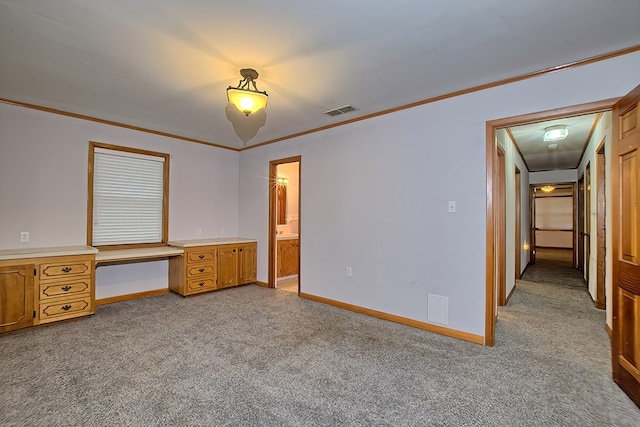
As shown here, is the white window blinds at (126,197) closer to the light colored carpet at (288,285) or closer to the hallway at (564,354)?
the light colored carpet at (288,285)

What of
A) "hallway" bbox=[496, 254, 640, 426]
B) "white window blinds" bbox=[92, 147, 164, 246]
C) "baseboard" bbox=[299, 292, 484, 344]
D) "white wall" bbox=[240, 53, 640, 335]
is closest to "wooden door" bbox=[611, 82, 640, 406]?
"hallway" bbox=[496, 254, 640, 426]

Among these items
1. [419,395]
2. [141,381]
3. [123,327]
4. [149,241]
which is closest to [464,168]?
[419,395]

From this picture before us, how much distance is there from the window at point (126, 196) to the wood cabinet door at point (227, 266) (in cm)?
95

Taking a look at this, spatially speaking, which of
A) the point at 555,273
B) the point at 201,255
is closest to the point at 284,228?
the point at 201,255

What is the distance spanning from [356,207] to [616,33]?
2750mm

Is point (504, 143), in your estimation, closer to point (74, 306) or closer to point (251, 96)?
point (251, 96)

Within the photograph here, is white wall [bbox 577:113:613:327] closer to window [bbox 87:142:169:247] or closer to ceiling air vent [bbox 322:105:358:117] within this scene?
ceiling air vent [bbox 322:105:358:117]

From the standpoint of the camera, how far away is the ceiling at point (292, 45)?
1894mm

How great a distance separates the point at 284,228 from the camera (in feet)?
21.1

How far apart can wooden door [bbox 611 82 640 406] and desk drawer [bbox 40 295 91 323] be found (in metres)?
5.17

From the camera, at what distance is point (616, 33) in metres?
2.10

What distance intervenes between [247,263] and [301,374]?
3.15 meters

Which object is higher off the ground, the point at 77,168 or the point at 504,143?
the point at 504,143

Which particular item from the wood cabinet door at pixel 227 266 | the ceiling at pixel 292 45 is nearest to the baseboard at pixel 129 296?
the wood cabinet door at pixel 227 266
